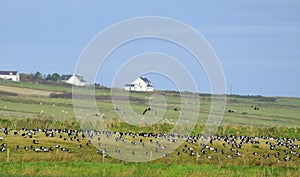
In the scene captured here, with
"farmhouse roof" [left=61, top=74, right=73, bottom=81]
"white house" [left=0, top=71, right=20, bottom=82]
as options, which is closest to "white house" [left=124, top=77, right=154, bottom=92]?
"farmhouse roof" [left=61, top=74, right=73, bottom=81]

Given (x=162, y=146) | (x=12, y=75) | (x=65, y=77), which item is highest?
(x=12, y=75)

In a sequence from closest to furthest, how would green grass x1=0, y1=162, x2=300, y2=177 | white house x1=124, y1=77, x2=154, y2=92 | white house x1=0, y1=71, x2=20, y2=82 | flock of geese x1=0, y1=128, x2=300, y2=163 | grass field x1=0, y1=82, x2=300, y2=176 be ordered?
green grass x1=0, y1=162, x2=300, y2=177
grass field x1=0, y1=82, x2=300, y2=176
flock of geese x1=0, y1=128, x2=300, y2=163
white house x1=124, y1=77, x2=154, y2=92
white house x1=0, y1=71, x2=20, y2=82

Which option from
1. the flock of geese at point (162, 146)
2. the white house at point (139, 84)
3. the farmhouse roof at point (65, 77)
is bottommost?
the flock of geese at point (162, 146)

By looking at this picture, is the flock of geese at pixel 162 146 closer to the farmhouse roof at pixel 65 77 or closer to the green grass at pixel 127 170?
the green grass at pixel 127 170

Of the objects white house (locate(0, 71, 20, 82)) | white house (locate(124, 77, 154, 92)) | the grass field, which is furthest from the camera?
white house (locate(0, 71, 20, 82))

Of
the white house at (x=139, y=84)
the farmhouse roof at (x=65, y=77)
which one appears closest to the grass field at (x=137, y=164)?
the white house at (x=139, y=84)

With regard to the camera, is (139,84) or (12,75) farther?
(12,75)

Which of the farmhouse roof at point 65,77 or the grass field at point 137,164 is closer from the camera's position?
the grass field at point 137,164

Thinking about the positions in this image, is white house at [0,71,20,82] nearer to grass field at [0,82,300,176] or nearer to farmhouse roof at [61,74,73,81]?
farmhouse roof at [61,74,73,81]

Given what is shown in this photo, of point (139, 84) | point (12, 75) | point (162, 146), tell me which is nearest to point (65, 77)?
point (12, 75)

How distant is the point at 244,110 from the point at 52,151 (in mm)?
66845

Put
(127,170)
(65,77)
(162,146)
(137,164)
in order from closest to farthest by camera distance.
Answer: (127,170) → (137,164) → (162,146) → (65,77)

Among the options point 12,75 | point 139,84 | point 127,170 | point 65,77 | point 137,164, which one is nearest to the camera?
point 127,170

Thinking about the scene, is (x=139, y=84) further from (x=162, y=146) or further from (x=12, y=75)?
(x=12, y=75)
